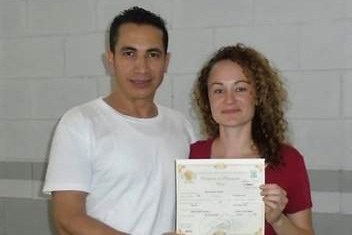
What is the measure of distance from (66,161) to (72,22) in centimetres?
117

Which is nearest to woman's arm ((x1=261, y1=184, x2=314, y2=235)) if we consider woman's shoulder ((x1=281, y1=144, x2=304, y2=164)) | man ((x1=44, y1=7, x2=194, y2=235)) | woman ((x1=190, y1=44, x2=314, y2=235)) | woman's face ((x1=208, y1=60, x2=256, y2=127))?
woman ((x1=190, y1=44, x2=314, y2=235))

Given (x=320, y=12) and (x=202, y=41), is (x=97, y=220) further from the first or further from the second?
(x=320, y=12)

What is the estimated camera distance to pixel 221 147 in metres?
1.61

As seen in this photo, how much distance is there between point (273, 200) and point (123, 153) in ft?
1.49

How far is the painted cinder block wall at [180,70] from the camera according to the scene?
209 centimetres

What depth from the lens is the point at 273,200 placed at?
53.2 inches

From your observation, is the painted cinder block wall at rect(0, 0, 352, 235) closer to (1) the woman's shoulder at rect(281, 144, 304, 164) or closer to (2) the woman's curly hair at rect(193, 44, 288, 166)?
(2) the woman's curly hair at rect(193, 44, 288, 166)

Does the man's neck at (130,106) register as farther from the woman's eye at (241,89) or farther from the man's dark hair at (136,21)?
the woman's eye at (241,89)

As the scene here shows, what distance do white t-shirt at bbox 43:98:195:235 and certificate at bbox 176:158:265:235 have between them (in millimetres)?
132

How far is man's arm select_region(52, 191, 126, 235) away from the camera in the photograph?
144 centimetres

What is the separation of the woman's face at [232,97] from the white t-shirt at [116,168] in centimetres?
22

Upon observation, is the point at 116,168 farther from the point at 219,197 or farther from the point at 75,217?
the point at 219,197

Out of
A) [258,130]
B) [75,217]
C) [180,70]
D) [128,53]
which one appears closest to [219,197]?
[258,130]

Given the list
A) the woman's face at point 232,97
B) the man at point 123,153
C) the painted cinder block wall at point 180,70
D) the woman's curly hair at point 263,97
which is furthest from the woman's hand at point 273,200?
the painted cinder block wall at point 180,70
